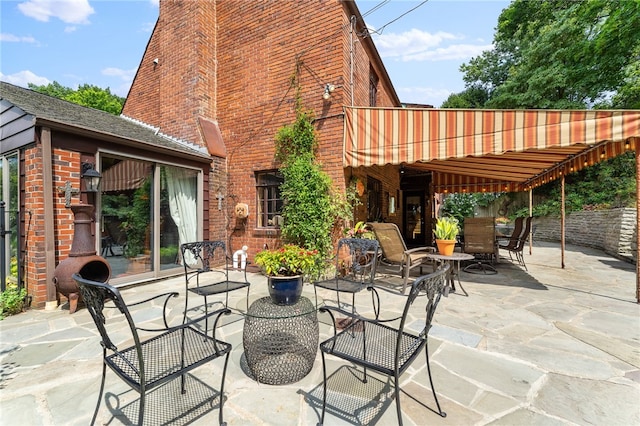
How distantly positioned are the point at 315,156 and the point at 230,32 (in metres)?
4.68

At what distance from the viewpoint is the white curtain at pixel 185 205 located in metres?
6.50

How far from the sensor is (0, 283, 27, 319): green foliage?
3.80m

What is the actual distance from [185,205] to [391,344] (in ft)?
19.7

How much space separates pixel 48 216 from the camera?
13.3ft

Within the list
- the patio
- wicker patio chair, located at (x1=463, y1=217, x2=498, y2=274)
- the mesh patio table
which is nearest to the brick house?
the patio

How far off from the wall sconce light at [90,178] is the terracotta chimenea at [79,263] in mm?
567

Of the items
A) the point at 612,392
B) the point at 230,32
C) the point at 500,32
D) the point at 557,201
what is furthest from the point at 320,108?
the point at 500,32

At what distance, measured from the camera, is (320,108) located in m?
6.05

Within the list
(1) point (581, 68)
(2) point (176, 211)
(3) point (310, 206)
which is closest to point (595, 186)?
(1) point (581, 68)

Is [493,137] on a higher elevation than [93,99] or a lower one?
lower

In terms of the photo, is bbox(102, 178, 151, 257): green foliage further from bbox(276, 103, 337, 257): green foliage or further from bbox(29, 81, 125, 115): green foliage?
bbox(29, 81, 125, 115): green foliage

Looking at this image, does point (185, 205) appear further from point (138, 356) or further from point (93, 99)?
point (93, 99)

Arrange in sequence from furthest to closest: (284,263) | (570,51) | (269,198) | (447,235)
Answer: (570,51) → (269,198) → (447,235) → (284,263)

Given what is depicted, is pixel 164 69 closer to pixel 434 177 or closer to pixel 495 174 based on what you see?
pixel 434 177
